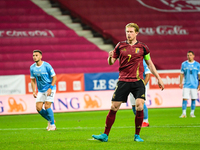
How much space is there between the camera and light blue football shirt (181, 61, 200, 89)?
1088cm

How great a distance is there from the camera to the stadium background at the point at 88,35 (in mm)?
18438

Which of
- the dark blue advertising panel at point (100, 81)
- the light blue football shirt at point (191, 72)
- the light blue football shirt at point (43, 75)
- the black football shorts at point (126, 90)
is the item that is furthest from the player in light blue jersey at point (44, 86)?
the dark blue advertising panel at point (100, 81)

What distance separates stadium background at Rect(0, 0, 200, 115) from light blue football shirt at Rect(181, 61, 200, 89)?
446 cm

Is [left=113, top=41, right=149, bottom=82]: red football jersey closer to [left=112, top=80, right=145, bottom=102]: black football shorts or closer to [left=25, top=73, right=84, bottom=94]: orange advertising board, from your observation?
[left=112, top=80, right=145, bottom=102]: black football shorts

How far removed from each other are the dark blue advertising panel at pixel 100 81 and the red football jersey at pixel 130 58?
9.86 meters

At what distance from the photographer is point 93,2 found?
22.5m

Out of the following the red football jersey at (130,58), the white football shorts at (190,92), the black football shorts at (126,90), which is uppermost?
the red football jersey at (130,58)

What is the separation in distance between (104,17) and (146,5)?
2955 millimetres

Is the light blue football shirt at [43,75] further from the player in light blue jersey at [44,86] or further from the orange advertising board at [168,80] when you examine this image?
the orange advertising board at [168,80]

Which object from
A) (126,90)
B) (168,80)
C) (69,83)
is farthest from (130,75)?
(168,80)

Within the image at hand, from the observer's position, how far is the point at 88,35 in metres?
21.8

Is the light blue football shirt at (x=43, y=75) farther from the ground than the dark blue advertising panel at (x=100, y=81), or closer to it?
farther from the ground

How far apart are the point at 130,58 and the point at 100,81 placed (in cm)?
1007

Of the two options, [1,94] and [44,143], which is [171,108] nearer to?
[1,94]
